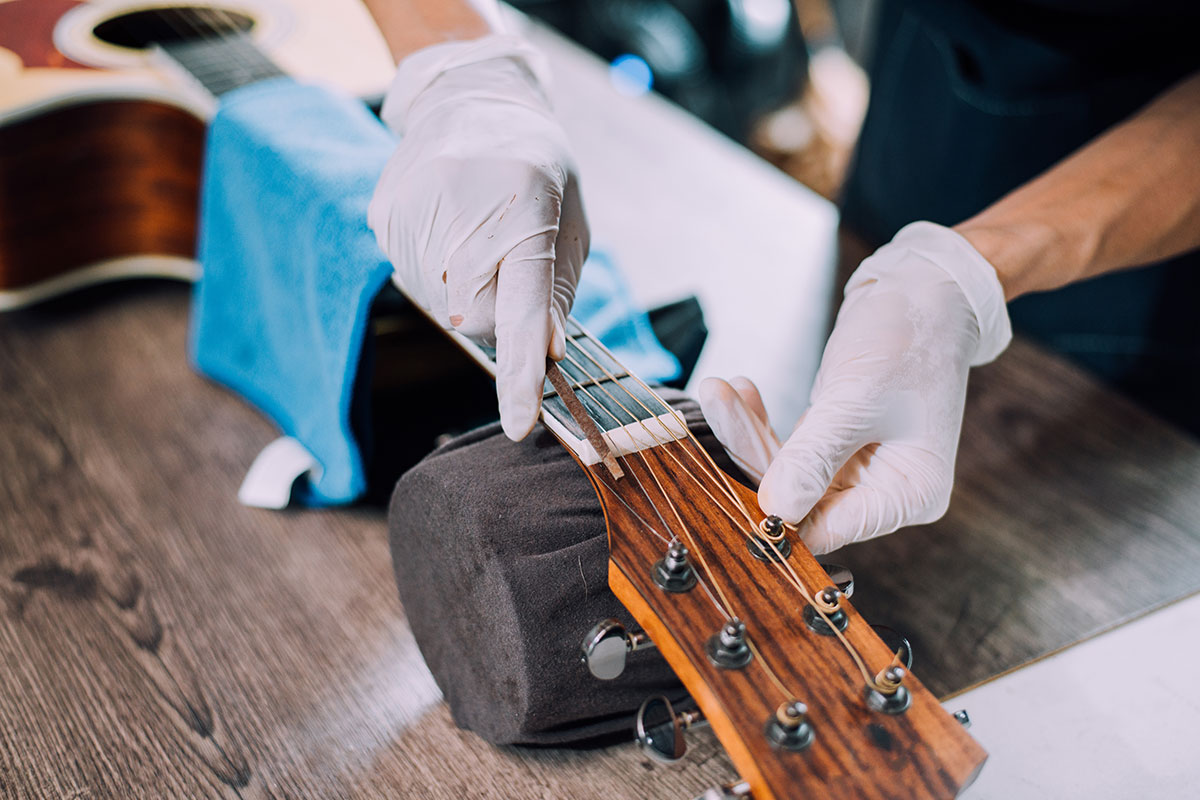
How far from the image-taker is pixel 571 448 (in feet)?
2.18

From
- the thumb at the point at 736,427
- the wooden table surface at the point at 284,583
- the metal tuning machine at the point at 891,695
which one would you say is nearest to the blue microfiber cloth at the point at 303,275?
the wooden table surface at the point at 284,583

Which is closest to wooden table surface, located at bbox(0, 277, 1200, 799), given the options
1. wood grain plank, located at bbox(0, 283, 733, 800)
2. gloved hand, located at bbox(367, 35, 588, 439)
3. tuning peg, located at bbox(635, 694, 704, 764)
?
wood grain plank, located at bbox(0, 283, 733, 800)

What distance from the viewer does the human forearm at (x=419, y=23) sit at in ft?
3.23

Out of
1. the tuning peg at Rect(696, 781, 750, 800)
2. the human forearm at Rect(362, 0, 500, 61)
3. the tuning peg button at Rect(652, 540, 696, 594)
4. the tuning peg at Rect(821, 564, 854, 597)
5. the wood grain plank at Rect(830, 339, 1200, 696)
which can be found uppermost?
the human forearm at Rect(362, 0, 500, 61)

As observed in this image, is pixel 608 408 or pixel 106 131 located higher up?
pixel 608 408

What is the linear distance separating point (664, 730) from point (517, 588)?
14 centimetres

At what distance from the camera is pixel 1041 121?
1194mm

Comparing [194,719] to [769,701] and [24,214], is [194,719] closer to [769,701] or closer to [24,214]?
[769,701]

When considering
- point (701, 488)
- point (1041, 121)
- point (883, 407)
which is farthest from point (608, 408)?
point (1041, 121)

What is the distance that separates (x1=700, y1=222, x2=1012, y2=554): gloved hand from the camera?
656 millimetres

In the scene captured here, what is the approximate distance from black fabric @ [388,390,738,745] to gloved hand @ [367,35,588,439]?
2.0 inches

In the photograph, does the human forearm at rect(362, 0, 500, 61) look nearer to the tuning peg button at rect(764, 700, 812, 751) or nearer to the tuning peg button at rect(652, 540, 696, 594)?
the tuning peg button at rect(652, 540, 696, 594)

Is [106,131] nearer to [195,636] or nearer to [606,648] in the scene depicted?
[195,636]

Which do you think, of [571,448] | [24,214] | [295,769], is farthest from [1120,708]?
[24,214]
